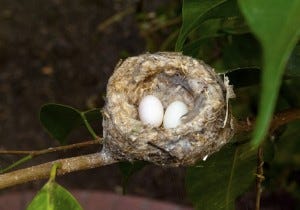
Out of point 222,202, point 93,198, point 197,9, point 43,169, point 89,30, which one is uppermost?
point 89,30

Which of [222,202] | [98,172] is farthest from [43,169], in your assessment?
[98,172]

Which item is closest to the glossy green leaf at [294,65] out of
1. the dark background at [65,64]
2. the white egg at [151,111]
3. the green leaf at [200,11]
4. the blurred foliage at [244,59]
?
the blurred foliage at [244,59]

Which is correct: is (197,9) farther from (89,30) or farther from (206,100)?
(89,30)

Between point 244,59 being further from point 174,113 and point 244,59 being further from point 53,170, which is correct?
point 53,170

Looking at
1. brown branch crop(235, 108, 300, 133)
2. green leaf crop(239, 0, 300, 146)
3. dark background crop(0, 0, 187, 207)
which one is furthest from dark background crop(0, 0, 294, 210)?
green leaf crop(239, 0, 300, 146)

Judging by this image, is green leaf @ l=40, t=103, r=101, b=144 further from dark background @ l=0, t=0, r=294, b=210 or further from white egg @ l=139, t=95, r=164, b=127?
dark background @ l=0, t=0, r=294, b=210
